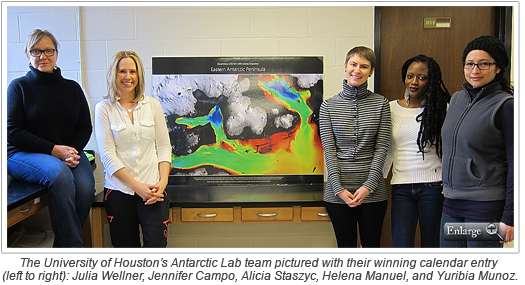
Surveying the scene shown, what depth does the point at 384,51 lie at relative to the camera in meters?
2.50

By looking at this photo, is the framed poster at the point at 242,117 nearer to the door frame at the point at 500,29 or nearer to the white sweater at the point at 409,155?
the door frame at the point at 500,29

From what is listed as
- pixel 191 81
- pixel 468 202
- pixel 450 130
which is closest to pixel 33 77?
pixel 191 81

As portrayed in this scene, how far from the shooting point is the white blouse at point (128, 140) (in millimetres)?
1838

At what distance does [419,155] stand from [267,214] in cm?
92

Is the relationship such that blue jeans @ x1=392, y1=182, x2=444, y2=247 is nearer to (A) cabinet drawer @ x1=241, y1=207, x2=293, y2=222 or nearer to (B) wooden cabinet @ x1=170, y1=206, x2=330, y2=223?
(B) wooden cabinet @ x1=170, y1=206, x2=330, y2=223

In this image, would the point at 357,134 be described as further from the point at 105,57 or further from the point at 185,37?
the point at 105,57

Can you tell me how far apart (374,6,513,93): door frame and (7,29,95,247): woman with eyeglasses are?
1913mm

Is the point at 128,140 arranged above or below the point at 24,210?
above

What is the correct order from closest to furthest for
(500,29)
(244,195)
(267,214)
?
(267,214) < (244,195) < (500,29)

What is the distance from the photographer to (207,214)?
7.18 ft

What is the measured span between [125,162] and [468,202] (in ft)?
5.33

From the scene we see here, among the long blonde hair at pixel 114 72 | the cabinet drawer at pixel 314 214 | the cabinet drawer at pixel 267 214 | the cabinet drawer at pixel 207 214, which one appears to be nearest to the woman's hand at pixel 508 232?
the cabinet drawer at pixel 314 214

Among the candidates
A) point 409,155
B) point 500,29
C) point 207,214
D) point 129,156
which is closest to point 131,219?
point 129,156

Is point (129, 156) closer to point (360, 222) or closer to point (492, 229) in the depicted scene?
point (360, 222)
